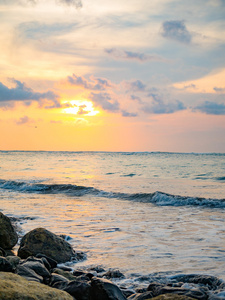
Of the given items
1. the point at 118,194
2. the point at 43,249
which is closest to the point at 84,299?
the point at 43,249

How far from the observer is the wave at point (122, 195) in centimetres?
1725

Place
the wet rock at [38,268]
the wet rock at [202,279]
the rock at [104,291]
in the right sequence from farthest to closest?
the wet rock at [202,279], the wet rock at [38,268], the rock at [104,291]

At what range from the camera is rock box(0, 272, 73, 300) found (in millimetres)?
3818

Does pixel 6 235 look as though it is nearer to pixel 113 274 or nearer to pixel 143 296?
pixel 113 274

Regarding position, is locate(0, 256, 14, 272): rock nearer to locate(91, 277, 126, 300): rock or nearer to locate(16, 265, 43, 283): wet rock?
locate(16, 265, 43, 283): wet rock

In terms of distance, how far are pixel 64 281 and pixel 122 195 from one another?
15152 mm

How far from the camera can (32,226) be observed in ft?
36.4

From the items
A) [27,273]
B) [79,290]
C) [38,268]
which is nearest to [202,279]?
[79,290]

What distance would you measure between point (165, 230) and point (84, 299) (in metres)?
5.98

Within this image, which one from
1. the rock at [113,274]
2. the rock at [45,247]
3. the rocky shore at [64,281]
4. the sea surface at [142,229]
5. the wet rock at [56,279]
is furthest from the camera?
the rock at [45,247]

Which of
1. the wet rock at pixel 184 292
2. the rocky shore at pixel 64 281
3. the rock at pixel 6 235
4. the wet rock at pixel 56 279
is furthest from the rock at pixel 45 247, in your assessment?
the wet rock at pixel 184 292

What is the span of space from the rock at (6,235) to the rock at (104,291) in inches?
155

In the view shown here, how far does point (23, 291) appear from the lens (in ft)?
13.0

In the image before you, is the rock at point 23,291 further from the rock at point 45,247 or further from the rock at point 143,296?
the rock at point 45,247
